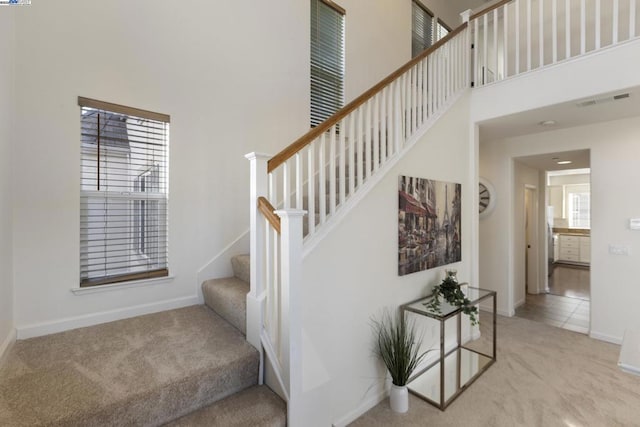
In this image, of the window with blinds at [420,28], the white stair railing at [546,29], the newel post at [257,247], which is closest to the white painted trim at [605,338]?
the white stair railing at [546,29]

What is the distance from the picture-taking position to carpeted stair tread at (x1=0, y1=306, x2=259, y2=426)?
1.39 metres

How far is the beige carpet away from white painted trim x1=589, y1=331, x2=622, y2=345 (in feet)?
0.37

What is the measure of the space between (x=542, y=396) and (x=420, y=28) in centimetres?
551

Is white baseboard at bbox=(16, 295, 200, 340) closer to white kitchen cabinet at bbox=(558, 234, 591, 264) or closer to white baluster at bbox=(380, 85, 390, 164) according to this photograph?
white baluster at bbox=(380, 85, 390, 164)

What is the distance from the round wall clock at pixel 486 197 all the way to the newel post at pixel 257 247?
3861 millimetres

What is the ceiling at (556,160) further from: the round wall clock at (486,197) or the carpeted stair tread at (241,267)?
the carpeted stair tread at (241,267)

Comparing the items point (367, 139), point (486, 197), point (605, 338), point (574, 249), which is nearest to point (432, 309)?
point (367, 139)

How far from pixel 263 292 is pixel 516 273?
437cm

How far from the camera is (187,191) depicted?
8.75 feet

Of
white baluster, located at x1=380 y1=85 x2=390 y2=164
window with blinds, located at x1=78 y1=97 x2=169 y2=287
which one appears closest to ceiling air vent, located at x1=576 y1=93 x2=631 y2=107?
white baluster, located at x1=380 y1=85 x2=390 y2=164

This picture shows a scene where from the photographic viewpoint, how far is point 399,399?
2221 millimetres

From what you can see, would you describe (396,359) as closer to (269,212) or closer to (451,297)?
(451,297)

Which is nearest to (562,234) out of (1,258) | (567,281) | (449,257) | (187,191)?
(567,281)

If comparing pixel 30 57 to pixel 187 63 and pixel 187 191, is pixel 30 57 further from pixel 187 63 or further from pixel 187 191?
pixel 187 191
